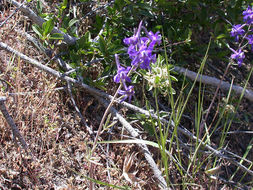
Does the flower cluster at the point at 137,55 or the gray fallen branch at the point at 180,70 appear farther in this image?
the gray fallen branch at the point at 180,70

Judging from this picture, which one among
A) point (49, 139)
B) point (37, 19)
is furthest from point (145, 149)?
point (37, 19)

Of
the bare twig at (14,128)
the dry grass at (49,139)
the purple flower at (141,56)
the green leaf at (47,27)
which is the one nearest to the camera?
the purple flower at (141,56)

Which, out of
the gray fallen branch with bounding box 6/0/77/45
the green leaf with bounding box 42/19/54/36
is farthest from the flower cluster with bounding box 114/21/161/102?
the gray fallen branch with bounding box 6/0/77/45

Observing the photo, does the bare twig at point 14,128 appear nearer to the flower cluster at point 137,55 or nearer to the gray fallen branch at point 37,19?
the flower cluster at point 137,55

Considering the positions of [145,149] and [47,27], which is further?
[47,27]

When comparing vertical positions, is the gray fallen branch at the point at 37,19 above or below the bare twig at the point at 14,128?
above

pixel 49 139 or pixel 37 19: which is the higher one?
pixel 37 19

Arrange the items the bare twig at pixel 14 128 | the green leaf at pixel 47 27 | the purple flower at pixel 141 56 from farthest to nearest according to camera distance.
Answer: the green leaf at pixel 47 27 < the bare twig at pixel 14 128 < the purple flower at pixel 141 56

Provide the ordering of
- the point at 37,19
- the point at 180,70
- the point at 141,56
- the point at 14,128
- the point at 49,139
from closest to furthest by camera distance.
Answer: the point at 141,56, the point at 14,128, the point at 49,139, the point at 37,19, the point at 180,70

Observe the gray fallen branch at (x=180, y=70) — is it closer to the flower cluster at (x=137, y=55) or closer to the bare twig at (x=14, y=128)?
the flower cluster at (x=137, y=55)

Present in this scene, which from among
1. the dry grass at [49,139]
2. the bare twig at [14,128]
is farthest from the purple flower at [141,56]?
the bare twig at [14,128]

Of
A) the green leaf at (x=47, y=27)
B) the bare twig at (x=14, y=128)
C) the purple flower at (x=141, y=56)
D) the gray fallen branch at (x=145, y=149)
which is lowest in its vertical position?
the gray fallen branch at (x=145, y=149)

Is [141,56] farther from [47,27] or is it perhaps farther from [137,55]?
[47,27]

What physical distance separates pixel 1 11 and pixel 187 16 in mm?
1628
